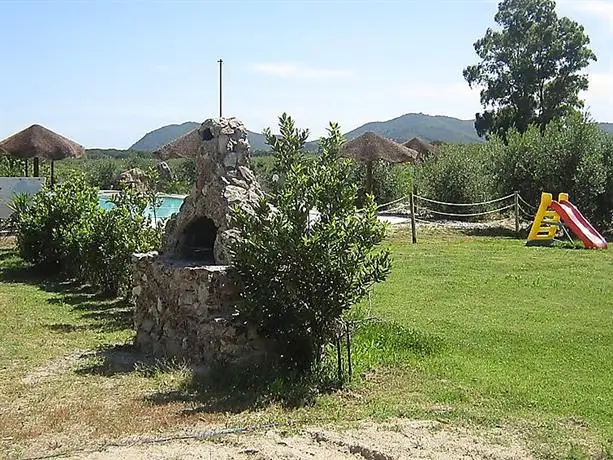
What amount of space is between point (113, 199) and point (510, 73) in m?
30.3

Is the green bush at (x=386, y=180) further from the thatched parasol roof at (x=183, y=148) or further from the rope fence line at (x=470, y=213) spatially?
the thatched parasol roof at (x=183, y=148)

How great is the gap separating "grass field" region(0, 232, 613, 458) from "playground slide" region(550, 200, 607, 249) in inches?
178

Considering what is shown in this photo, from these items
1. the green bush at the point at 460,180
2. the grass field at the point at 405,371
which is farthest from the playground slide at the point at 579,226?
the green bush at the point at 460,180

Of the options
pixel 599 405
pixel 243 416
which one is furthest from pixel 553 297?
pixel 243 416

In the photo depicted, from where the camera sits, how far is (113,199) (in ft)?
35.9

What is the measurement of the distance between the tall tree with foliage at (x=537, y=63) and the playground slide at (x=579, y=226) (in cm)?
1998

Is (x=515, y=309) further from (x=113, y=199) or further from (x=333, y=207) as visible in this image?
(x=113, y=199)

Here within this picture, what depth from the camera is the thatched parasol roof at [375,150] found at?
2312 centimetres

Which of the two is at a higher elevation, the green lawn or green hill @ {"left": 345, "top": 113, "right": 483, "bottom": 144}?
green hill @ {"left": 345, "top": 113, "right": 483, "bottom": 144}

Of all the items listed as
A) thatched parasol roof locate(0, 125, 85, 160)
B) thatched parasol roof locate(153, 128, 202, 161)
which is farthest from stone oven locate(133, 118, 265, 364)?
thatched parasol roof locate(0, 125, 85, 160)

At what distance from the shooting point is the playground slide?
15.3 meters

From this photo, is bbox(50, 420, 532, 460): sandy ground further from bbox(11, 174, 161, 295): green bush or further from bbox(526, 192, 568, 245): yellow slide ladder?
bbox(526, 192, 568, 245): yellow slide ladder

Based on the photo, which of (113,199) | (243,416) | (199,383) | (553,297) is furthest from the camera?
(113,199)

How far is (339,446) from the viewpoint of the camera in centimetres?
443
